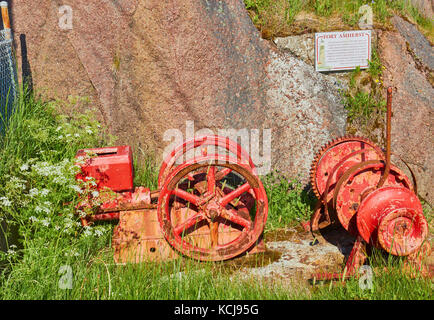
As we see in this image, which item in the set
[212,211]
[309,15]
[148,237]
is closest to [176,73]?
[212,211]

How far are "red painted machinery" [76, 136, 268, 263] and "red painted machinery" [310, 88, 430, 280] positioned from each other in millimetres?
608

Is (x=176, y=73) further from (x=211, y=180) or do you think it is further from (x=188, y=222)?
(x=188, y=222)

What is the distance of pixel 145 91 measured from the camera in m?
4.72

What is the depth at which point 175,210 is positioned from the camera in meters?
4.01

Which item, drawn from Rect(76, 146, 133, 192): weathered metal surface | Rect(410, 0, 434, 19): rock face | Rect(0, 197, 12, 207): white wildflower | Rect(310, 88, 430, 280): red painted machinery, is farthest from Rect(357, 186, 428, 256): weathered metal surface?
Rect(410, 0, 434, 19): rock face

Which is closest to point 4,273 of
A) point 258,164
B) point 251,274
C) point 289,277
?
point 251,274

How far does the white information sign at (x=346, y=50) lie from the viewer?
16.2 feet

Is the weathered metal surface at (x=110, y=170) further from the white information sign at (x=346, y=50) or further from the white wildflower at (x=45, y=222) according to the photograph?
the white information sign at (x=346, y=50)

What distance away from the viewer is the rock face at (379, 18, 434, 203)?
15.9ft

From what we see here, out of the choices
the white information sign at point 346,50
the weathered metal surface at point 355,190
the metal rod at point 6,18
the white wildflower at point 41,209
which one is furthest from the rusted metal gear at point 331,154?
the metal rod at point 6,18

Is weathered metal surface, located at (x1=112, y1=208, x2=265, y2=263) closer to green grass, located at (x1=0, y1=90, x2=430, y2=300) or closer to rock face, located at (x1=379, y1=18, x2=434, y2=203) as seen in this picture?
green grass, located at (x1=0, y1=90, x2=430, y2=300)

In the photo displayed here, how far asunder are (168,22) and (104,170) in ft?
5.24

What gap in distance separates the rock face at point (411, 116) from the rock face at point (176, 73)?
61cm

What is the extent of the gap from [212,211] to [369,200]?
1237 millimetres
